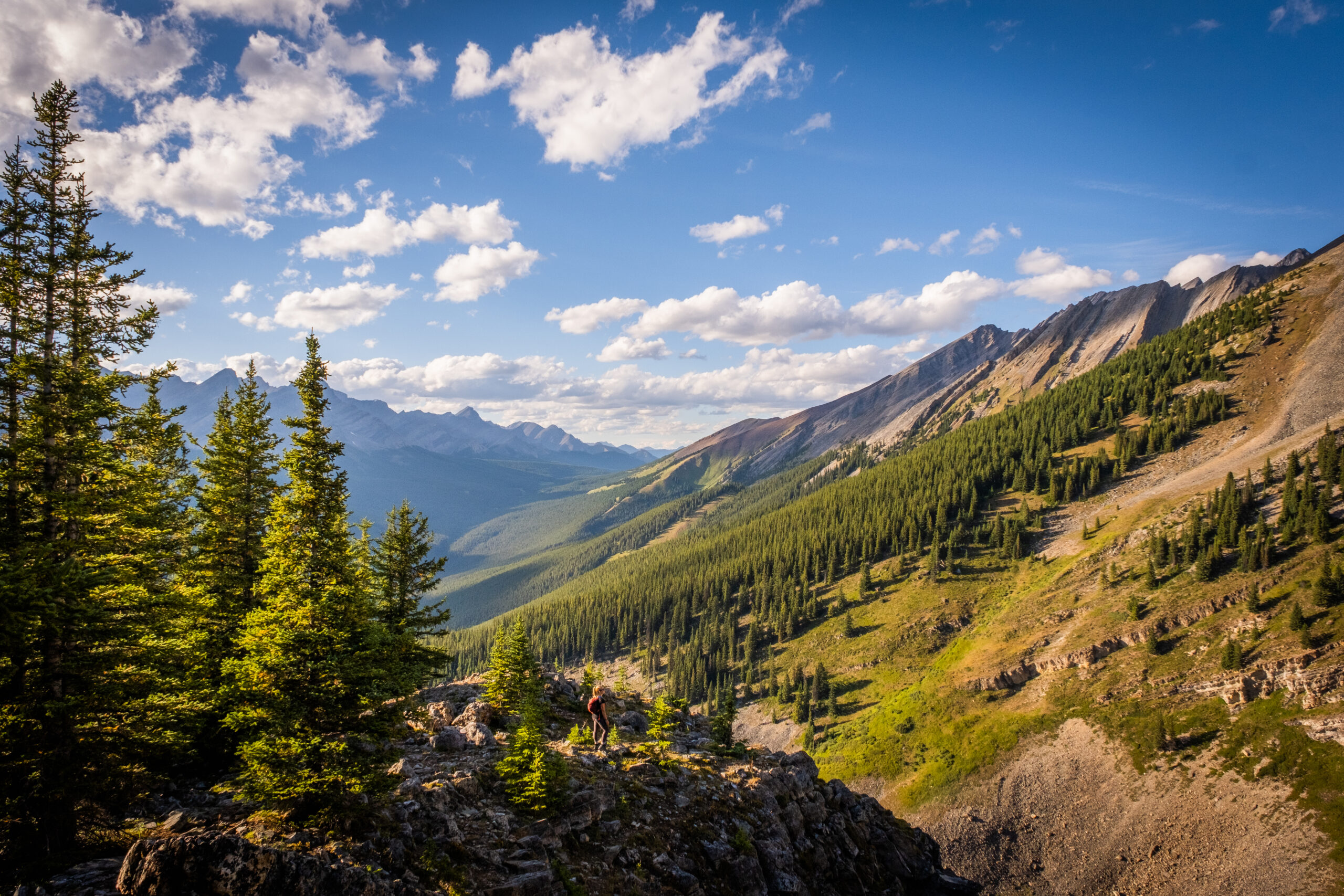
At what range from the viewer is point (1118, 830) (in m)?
49.0

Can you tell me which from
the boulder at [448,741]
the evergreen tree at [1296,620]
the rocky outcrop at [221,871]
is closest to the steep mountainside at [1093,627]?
the evergreen tree at [1296,620]

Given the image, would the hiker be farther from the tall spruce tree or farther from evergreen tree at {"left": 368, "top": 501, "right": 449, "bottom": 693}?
the tall spruce tree

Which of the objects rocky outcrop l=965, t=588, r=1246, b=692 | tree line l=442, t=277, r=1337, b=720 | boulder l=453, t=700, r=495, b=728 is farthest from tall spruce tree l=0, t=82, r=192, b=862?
tree line l=442, t=277, r=1337, b=720

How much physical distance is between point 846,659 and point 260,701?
320 feet

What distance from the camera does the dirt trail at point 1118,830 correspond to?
40.8 meters

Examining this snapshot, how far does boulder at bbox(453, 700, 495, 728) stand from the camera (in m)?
28.4

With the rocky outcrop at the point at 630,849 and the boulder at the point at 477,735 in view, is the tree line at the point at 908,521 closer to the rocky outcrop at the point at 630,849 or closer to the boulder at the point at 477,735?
the rocky outcrop at the point at 630,849

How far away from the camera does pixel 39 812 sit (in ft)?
43.6

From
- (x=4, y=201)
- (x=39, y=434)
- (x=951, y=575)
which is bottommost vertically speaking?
(x=951, y=575)

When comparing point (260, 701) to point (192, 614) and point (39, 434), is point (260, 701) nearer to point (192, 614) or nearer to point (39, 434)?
point (192, 614)

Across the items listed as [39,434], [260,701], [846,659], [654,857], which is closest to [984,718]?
[846,659]

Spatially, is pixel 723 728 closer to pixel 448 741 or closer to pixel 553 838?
pixel 448 741

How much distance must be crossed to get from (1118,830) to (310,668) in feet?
228

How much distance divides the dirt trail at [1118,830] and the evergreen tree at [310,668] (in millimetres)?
61655
